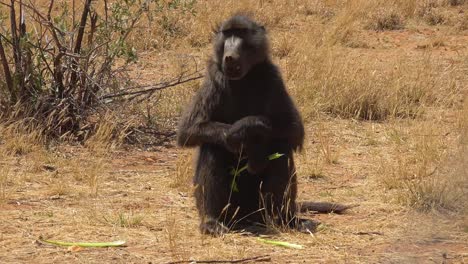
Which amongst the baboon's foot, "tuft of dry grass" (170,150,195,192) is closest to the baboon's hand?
the baboon's foot

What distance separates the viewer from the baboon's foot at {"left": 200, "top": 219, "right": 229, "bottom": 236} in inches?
230

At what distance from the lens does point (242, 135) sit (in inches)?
231

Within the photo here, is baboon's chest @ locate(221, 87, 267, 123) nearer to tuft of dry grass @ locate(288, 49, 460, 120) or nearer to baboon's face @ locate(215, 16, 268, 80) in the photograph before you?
baboon's face @ locate(215, 16, 268, 80)

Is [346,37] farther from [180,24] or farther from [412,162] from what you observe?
[412,162]

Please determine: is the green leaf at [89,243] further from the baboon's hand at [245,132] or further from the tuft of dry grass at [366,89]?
the tuft of dry grass at [366,89]

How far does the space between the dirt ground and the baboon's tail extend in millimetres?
60

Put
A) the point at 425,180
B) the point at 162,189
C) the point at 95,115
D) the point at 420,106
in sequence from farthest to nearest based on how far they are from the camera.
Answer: the point at 420,106, the point at 95,115, the point at 162,189, the point at 425,180

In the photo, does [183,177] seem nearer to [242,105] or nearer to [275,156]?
[242,105]

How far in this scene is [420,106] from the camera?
958cm

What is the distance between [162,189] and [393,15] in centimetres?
779

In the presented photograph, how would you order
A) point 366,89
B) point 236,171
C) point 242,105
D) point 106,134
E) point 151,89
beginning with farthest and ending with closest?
1. point 366,89
2. point 151,89
3. point 106,134
4. point 242,105
5. point 236,171

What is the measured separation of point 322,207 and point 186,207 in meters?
0.95

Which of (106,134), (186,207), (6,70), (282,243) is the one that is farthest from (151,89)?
(282,243)

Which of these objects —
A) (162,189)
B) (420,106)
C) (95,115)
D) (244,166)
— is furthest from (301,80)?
(244,166)
